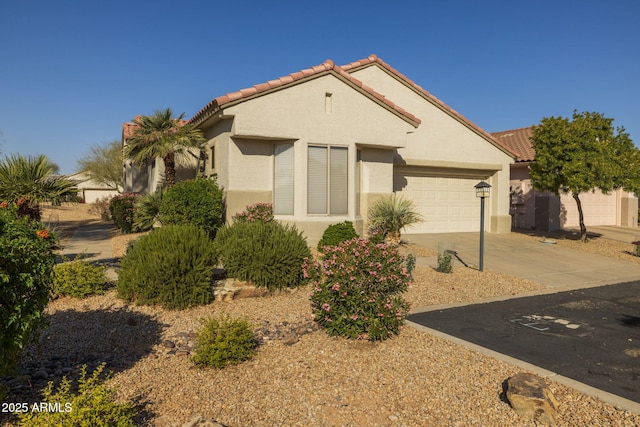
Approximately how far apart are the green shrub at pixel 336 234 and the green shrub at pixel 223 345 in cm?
668

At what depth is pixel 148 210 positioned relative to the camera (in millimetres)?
15961

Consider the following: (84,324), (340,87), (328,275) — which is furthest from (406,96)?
(84,324)

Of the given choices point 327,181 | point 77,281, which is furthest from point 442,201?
point 77,281

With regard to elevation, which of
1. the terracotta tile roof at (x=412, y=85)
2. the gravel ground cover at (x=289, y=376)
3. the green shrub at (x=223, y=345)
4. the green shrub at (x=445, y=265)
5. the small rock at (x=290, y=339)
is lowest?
the gravel ground cover at (x=289, y=376)

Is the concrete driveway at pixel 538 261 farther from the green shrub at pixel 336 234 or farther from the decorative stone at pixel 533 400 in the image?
the decorative stone at pixel 533 400

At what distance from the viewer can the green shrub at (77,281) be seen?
7.71 metres

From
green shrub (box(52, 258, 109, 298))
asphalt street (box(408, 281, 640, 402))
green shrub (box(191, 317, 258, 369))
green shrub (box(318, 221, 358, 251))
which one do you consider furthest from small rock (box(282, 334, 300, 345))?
green shrub (box(318, 221, 358, 251))

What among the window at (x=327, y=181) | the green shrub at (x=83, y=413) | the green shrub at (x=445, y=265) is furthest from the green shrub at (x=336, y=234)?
the green shrub at (x=83, y=413)

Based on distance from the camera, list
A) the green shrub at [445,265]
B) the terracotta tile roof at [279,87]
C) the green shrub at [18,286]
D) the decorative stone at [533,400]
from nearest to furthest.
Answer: the green shrub at [18,286] → the decorative stone at [533,400] → the green shrub at [445,265] → the terracotta tile roof at [279,87]

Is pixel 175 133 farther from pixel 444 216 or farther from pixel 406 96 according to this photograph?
pixel 444 216

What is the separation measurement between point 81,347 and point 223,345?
6.58 feet

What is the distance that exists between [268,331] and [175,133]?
10.3 m

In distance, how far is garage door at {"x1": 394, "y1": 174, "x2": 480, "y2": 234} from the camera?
1716cm

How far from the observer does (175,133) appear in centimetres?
1478
